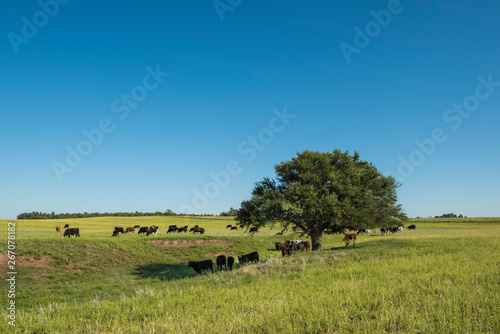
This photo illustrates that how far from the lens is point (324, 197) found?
2900 cm

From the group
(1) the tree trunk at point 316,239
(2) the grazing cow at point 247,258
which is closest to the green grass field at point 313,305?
(2) the grazing cow at point 247,258

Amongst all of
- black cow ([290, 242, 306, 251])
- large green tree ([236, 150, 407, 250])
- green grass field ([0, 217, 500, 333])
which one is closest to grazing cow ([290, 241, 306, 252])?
black cow ([290, 242, 306, 251])

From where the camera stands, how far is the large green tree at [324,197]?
2880 cm

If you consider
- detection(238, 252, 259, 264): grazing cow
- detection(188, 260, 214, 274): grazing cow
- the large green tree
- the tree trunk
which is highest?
the large green tree

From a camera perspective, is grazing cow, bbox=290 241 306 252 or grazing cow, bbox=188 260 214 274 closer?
grazing cow, bbox=188 260 214 274

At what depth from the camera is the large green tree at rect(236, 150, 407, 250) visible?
28.8 m

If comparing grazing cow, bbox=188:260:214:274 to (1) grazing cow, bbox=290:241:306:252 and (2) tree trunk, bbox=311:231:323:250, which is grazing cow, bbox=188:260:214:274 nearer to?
(2) tree trunk, bbox=311:231:323:250

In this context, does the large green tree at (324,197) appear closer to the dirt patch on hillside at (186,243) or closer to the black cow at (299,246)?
the black cow at (299,246)

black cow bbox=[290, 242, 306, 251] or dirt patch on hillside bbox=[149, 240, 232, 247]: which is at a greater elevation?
black cow bbox=[290, 242, 306, 251]

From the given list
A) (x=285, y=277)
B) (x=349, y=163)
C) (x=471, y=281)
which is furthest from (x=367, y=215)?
(x=471, y=281)

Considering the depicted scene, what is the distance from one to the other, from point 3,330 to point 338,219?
2576 centimetres

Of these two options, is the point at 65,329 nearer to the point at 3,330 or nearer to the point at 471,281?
the point at 3,330

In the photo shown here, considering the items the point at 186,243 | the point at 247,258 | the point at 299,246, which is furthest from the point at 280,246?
the point at 186,243

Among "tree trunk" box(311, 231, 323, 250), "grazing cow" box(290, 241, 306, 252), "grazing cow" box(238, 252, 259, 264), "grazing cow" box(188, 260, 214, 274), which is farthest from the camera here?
"grazing cow" box(290, 241, 306, 252)
